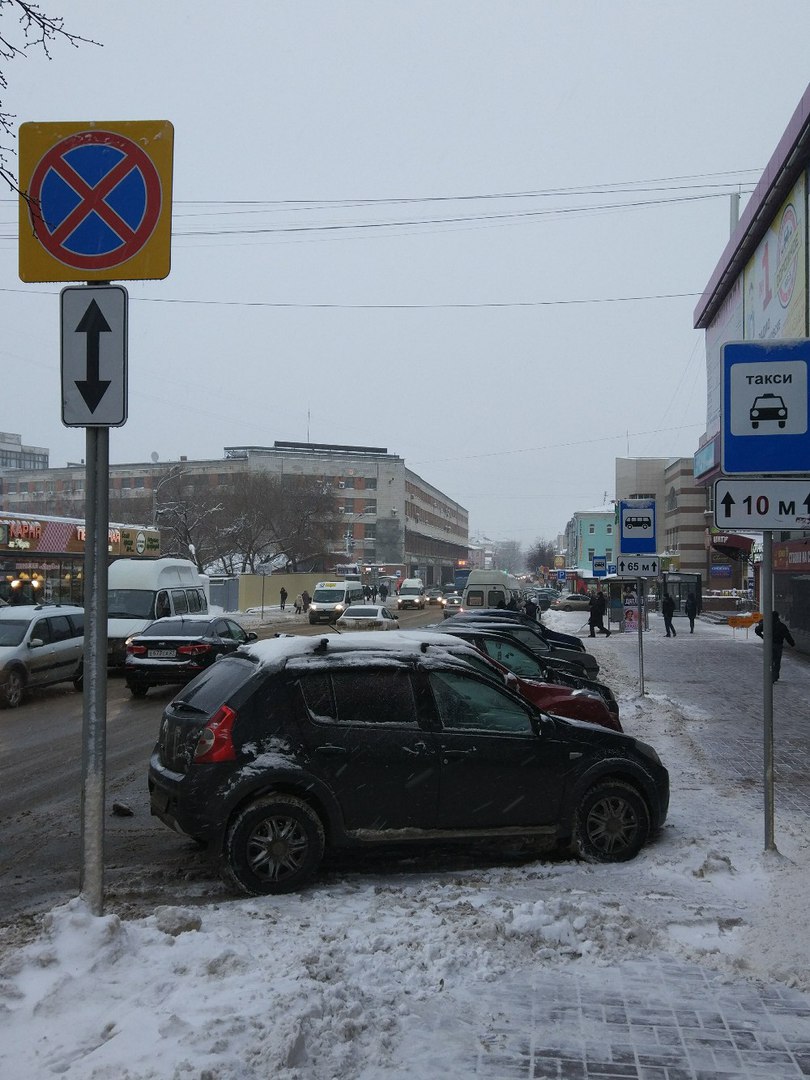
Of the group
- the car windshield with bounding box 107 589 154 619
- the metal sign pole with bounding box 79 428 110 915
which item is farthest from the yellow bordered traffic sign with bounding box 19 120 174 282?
the car windshield with bounding box 107 589 154 619

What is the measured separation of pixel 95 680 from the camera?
5070 mm

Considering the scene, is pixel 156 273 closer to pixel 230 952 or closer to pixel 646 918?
pixel 230 952

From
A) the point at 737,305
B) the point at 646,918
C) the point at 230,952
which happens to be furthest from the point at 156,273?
the point at 737,305

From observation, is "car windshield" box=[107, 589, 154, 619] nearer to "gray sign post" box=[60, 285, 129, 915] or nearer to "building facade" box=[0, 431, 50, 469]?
"gray sign post" box=[60, 285, 129, 915]

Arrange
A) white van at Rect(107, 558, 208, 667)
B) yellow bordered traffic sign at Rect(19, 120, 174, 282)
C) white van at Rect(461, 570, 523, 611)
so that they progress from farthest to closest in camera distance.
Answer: white van at Rect(461, 570, 523, 611)
white van at Rect(107, 558, 208, 667)
yellow bordered traffic sign at Rect(19, 120, 174, 282)

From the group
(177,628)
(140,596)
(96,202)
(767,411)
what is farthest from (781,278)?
(96,202)

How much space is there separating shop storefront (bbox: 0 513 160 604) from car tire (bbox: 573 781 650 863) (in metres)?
24.8

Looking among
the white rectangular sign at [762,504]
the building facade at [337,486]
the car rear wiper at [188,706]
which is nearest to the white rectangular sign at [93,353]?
the car rear wiper at [188,706]

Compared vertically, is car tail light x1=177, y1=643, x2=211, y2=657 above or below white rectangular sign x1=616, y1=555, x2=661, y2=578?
below

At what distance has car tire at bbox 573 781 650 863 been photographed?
6.73 m

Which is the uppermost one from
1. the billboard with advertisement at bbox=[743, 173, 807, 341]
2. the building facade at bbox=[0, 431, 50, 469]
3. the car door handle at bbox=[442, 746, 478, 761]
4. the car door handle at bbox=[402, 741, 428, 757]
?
the building facade at bbox=[0, 431, 50, 469]

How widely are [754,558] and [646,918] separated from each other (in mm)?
33091

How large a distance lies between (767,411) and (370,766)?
3.79 meters

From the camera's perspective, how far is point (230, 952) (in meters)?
4.71
